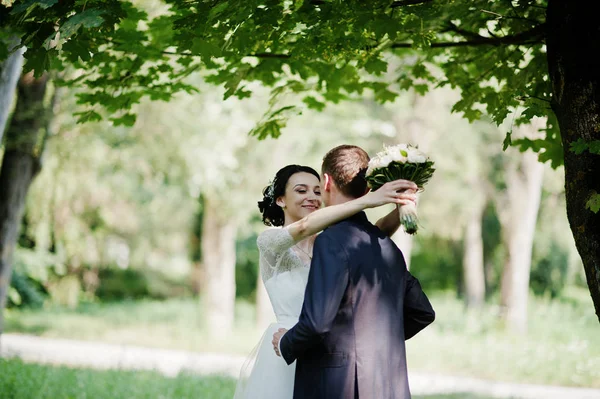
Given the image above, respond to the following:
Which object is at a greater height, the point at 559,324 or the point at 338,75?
the point at 338,75

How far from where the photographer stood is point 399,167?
3.40m

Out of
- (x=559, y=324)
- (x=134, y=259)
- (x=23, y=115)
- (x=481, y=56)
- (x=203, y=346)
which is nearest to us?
(x=481, y=56)

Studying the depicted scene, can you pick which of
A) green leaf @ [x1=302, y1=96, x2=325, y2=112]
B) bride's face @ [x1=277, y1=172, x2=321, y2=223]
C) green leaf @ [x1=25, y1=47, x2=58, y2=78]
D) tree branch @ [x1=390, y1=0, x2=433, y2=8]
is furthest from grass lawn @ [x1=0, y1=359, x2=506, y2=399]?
tree branch @ [x1=390, y1=0, x2=433, y2=8]

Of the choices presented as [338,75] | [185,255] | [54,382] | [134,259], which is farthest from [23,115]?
[185,255]

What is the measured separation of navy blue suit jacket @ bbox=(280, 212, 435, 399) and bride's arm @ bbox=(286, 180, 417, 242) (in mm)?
78

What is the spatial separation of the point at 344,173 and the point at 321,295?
27.9 inches

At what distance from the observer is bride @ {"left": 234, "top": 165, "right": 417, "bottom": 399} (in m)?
3.92

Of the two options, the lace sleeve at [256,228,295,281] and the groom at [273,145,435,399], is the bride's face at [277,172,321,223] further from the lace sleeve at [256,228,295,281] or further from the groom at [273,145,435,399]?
the groom at [273,145,435,399]

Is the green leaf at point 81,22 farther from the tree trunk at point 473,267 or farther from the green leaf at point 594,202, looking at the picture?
the tree trunk at point 473,267

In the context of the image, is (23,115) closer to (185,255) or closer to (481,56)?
(481,56)

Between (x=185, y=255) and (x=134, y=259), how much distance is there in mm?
5427

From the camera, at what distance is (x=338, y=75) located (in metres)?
5.56

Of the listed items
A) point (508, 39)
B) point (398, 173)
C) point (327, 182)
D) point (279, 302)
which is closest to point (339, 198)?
point (327, 182)

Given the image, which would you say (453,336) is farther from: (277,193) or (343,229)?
(343,229)
